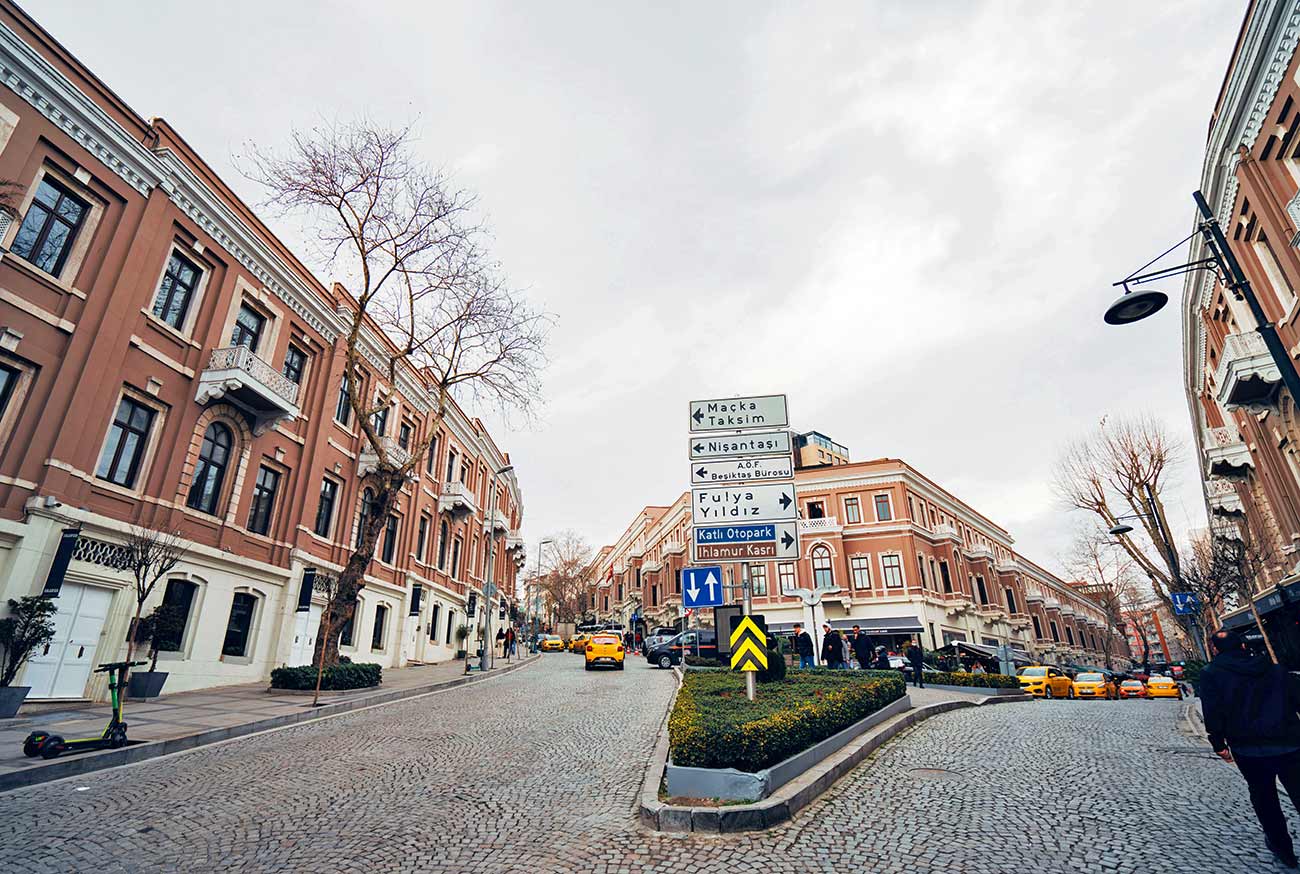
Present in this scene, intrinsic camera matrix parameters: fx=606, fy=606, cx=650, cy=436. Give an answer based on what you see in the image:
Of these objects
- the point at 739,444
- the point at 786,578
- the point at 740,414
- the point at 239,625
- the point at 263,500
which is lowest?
the point at 239,625

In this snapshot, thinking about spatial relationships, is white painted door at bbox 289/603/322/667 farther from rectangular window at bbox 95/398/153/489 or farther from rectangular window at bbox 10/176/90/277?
rectangular window at bbox 10/176/90/277

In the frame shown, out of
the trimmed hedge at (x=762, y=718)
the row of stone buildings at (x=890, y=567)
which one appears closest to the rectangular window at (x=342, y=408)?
the trimmed hedge at (x=762, y=718)

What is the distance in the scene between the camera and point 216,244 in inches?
687

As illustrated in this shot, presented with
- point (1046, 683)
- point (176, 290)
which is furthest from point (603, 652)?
point (176, 290)

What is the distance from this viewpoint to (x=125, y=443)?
1452cm

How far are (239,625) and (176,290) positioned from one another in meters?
9.46

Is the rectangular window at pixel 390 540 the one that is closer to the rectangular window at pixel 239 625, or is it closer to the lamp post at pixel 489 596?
the lamp post at pixel 489 596

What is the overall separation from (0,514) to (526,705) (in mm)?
10790

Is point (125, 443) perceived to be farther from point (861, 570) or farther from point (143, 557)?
point (861, 570)

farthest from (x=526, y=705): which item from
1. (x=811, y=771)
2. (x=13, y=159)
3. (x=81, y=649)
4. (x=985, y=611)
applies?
(x=985, y=611)

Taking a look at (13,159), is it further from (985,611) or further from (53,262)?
(985,611)

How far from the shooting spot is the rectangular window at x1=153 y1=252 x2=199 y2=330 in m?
15.8

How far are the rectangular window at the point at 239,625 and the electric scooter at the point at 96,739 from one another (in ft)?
32.7

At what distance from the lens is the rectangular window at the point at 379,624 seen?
24.4m
